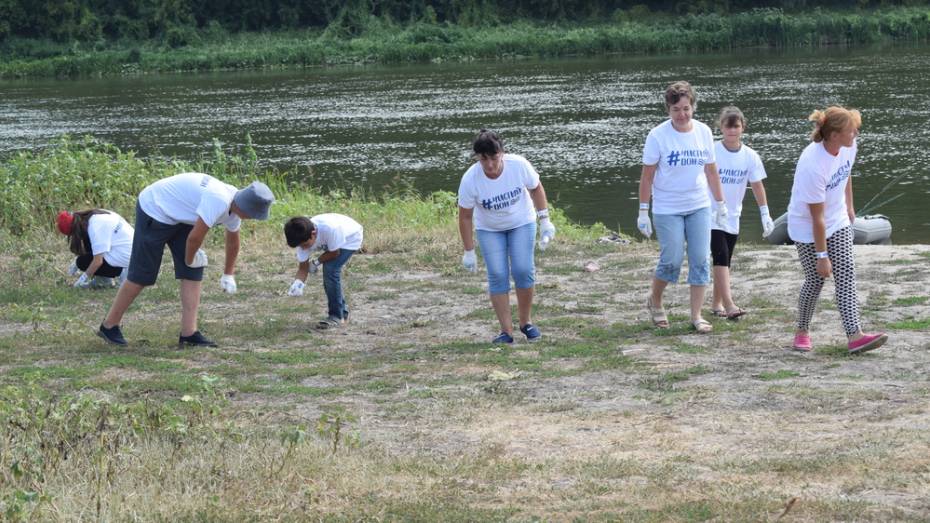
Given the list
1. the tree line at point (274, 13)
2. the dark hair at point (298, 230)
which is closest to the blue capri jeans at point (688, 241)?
the dark hair at point (298, 230)

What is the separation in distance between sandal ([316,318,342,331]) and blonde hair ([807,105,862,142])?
384 cm

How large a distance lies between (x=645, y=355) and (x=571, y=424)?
1.70 m

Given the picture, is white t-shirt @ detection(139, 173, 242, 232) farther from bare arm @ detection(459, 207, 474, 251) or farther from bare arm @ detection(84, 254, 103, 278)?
bare arm @ detection(84, 254, 103, 278)

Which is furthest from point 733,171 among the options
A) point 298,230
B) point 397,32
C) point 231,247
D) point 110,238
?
point 397,32

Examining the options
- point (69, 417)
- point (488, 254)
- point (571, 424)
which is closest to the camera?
point (69, 417)

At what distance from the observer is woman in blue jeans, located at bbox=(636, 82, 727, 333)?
830 centimetres

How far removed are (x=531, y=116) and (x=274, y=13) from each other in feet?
139

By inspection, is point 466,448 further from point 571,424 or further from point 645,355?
point 645,355

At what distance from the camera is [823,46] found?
171 ft

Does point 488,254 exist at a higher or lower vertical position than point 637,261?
higher

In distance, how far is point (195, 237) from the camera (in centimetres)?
806

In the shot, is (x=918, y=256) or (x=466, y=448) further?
Result: (x=918, y=256)

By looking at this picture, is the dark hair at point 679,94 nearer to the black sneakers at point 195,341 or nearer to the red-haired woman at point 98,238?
the black sneakers at point 195,341

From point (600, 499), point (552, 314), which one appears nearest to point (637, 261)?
point (552, 314)
